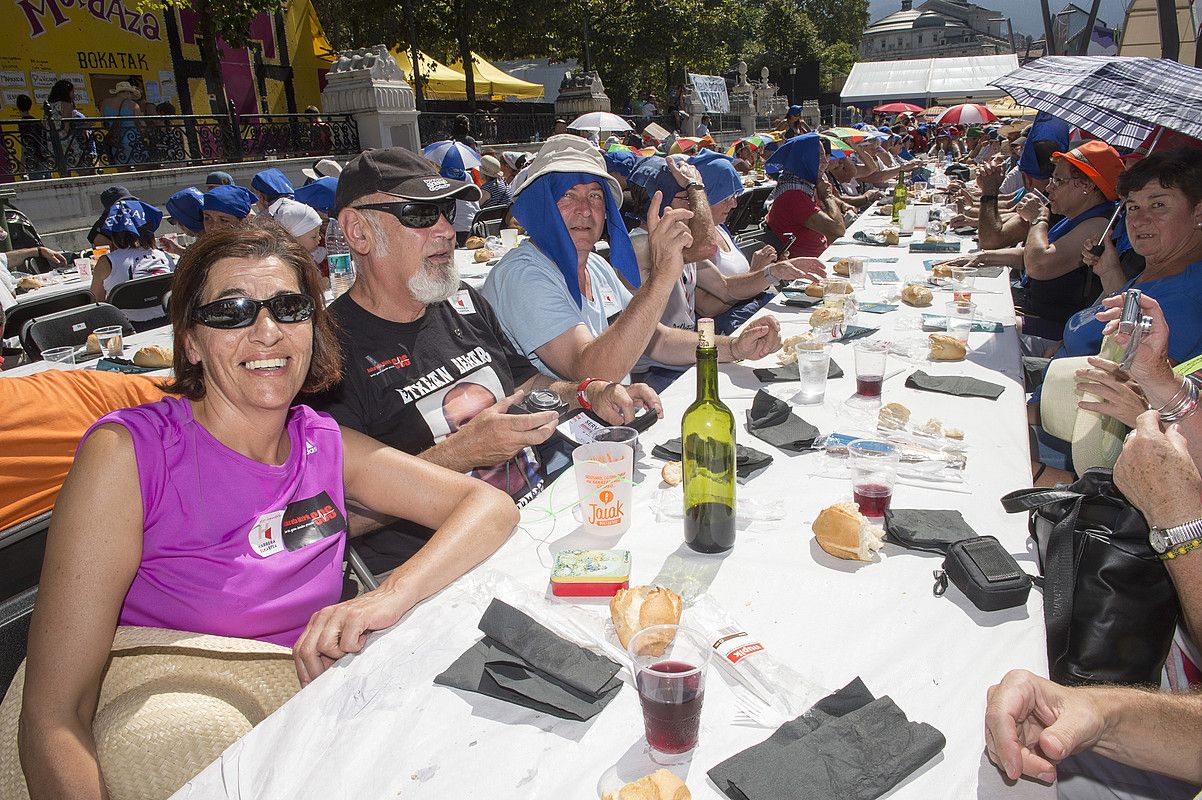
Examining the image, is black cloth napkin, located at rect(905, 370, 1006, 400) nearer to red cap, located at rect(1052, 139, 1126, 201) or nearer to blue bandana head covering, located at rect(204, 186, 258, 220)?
red cap, located at rect(1052, 139, 1126, 201)

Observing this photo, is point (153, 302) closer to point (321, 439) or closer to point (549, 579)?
point (321, 439)

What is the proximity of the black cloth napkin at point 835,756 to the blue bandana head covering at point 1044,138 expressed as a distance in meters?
7.74

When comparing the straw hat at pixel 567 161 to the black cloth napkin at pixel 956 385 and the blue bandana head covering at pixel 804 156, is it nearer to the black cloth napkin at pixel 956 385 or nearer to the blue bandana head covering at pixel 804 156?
the black cloth napkin at pixel 956 385

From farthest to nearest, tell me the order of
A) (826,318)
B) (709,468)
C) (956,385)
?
1. (826,318)
2. (956,385)
3. (709,468)

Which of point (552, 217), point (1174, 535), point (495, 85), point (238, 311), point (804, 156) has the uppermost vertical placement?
point (495, 85)

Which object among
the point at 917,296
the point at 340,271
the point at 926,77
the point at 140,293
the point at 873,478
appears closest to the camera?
the point at 873,478

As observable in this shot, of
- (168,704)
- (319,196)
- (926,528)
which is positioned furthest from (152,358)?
(926,528)

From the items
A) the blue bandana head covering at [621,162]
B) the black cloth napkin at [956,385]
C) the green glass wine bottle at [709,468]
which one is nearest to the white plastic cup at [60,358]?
the green glass wine bottle at [709,468]

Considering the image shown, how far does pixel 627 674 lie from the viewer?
1.42 m

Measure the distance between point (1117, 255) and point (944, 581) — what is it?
11.8 feet

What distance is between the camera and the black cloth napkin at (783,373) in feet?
10.1

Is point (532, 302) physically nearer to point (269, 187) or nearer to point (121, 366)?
point (121, 366)

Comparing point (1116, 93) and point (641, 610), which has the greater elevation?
point (1116, 93)

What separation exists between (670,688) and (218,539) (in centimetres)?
123
